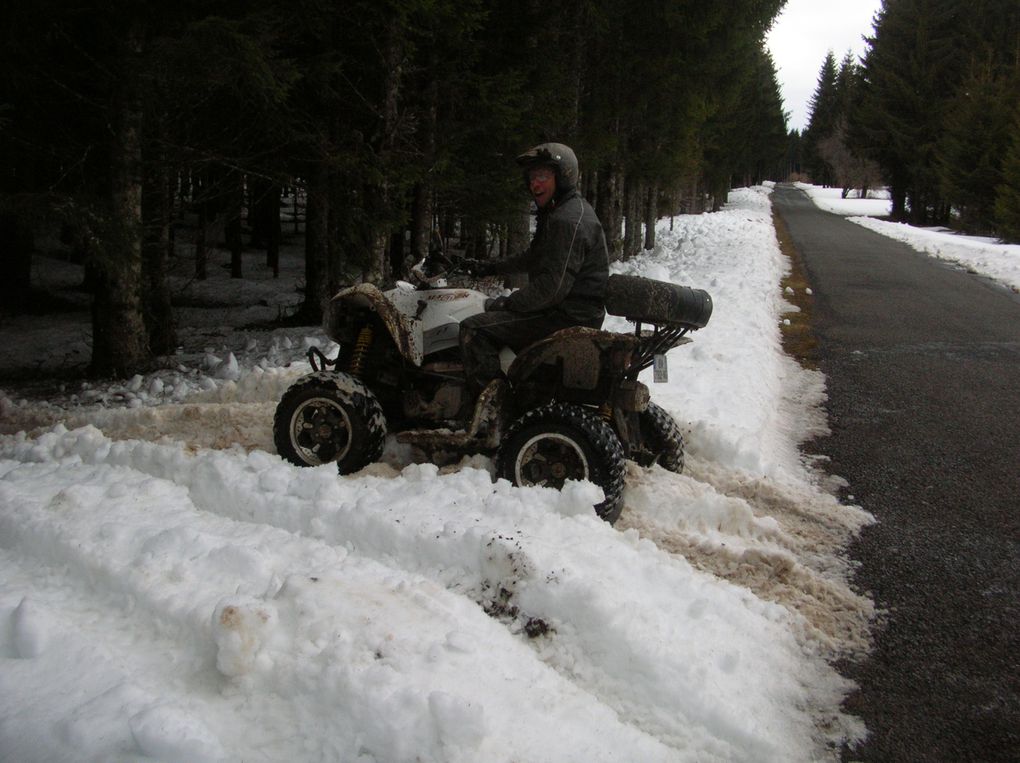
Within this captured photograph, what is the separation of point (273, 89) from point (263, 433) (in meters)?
3.11

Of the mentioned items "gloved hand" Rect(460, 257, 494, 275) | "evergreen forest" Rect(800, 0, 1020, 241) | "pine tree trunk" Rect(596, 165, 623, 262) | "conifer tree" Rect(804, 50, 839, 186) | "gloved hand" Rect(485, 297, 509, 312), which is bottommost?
"gloved hand" Rect(485, 297, 509, 312)

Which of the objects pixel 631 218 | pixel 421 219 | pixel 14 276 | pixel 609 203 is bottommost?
pixel 14 276

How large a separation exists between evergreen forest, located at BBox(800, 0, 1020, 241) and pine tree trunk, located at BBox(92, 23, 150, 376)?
3539 centimetres

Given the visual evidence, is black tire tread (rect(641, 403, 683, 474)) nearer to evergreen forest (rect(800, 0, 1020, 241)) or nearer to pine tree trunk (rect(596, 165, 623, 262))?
pine tree trunk (rect(596, 165, 623, 262))

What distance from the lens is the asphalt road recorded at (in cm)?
306

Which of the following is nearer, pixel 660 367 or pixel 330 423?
pixel 660 367

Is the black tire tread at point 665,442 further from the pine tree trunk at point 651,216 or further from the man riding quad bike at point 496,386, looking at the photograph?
the pine tree trunk at point 651,216

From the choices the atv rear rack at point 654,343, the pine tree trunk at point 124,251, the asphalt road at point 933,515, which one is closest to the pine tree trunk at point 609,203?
the asphalt road at point 933,515

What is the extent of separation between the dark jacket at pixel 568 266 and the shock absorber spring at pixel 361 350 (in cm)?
106

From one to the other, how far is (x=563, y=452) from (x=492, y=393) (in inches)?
24.4

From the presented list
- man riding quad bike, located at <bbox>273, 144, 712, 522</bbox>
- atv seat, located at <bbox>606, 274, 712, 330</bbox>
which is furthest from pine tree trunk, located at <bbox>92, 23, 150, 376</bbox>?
atv seat, located at <bbox>606, 274, 712, 330</bbox>

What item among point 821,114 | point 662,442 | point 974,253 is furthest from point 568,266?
point 821,114

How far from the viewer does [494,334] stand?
4980mm

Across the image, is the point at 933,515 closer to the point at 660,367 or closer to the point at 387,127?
the point at 660,367
